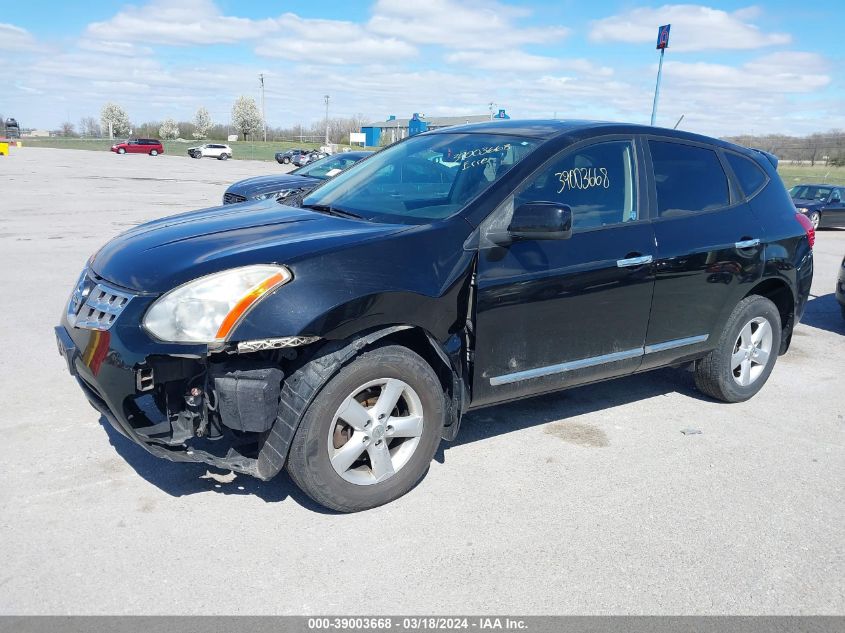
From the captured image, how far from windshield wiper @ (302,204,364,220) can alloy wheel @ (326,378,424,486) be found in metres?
1.02

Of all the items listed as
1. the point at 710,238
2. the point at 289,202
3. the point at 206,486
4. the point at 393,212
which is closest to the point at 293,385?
the point at 206,486

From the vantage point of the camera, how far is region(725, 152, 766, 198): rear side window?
4844mm

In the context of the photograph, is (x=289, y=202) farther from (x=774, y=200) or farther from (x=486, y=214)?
(x=774, y=200)

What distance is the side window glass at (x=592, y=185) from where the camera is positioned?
3.80 meters

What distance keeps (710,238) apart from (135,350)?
3461 mm

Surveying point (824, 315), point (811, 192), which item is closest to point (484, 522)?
point (824, 315)

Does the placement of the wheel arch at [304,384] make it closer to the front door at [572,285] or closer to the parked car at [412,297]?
the parked car at [412,297]

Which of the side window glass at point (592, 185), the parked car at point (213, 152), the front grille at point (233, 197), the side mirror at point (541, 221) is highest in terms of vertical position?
the side window glass at point (592, 185)

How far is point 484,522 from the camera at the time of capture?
10.9 ft

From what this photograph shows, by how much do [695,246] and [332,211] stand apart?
225cm

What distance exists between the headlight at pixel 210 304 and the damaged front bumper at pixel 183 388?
0.05 meters

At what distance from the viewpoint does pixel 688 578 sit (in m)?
2.95

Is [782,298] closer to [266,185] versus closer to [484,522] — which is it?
[484,522]

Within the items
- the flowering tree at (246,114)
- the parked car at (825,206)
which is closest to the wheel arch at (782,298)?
the parked car at (825,206)
